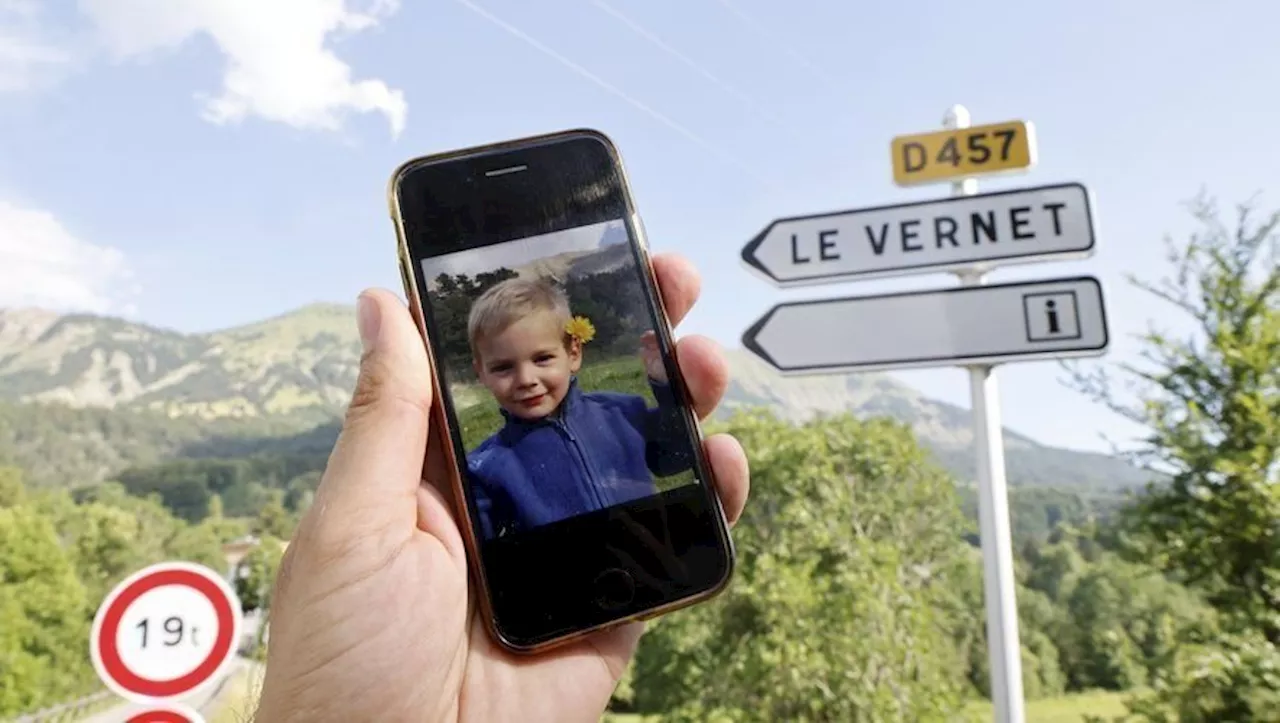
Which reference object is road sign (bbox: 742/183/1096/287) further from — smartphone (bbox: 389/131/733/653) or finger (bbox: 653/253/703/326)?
smartphone (bbox: 389/131/733/653)

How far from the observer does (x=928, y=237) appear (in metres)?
2.40

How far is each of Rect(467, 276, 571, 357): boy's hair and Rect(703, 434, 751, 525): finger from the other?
0.34m

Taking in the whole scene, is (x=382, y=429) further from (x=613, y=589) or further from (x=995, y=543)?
(x=995, y=543)

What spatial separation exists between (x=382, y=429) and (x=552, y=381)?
269 millimetres

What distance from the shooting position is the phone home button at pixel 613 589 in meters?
1.18

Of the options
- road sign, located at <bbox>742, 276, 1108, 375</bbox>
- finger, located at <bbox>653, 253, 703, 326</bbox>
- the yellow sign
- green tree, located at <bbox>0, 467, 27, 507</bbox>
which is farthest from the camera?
green tree, located at <bbox>0, 467, 27, 507</bbox>

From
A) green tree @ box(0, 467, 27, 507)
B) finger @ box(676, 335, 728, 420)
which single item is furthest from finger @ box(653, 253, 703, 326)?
green tree @ box(0, 467, 27, 507)

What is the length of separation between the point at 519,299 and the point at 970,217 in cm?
167

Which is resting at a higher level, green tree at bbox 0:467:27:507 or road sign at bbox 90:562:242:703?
road sign at bbox 90:562:242:703

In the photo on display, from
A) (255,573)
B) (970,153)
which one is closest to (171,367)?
(255,573)

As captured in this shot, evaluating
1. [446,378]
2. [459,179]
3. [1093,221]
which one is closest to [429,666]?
[446,378]

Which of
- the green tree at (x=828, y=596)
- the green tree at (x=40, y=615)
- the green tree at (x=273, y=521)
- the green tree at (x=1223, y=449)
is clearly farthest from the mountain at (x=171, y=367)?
the green tree at (x=1223, y=449)

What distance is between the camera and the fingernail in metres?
1.20

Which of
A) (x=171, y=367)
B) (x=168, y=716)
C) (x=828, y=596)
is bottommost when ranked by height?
(x=828, y=596)
